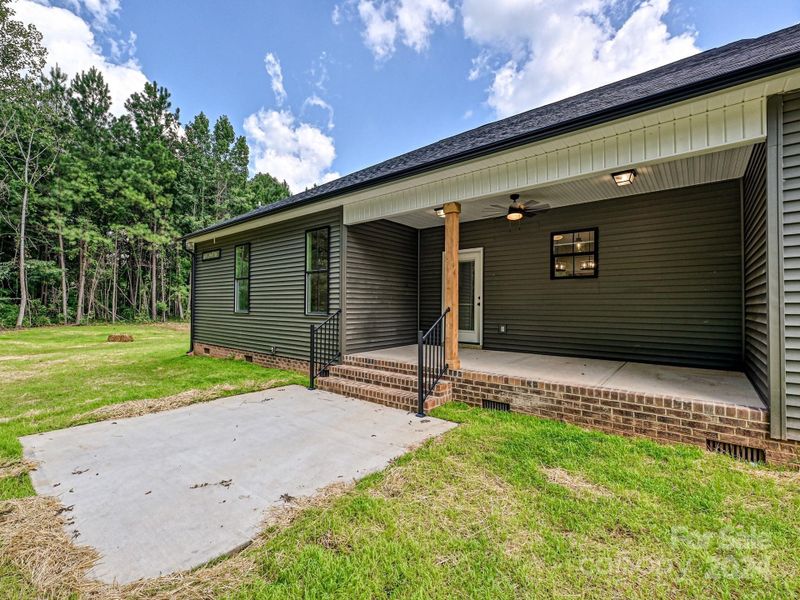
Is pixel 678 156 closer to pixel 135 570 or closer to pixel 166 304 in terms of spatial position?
pixel 135 570

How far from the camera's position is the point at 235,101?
2341 centimetres

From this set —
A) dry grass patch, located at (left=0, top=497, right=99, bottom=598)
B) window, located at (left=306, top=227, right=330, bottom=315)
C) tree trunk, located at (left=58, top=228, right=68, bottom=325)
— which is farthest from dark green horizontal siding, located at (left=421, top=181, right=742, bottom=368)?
tree trunk, located at (left=58, top=228, right=68, bottom=325)

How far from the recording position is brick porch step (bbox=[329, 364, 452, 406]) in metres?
4.66

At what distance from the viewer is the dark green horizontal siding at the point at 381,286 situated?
613 centimetres

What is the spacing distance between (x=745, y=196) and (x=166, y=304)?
2527cm

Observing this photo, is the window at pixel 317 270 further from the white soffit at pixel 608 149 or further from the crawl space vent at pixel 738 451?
the crawl space vent at pixel 738 451

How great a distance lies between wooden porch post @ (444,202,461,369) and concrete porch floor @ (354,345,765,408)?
0.30 m

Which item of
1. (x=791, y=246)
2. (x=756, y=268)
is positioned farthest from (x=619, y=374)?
(x=791, y=246)

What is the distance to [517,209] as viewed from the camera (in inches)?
204

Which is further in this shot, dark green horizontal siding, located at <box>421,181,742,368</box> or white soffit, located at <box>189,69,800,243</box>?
dark green horizontal siding, located at <box>421,181,742,368</box>

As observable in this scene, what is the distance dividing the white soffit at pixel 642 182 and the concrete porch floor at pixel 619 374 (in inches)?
89.8

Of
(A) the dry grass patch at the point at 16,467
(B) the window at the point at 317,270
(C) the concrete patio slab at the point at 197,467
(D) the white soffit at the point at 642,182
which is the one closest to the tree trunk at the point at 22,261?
(B) the window at the point at 317,270

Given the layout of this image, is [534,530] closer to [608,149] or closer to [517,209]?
[608,149]

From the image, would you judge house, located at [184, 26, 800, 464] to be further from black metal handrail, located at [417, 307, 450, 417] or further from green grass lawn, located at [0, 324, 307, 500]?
green grass lawn, located at [0, 324, 307, 500]
